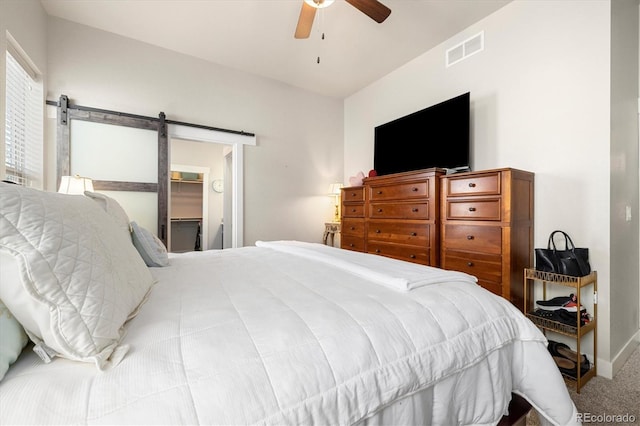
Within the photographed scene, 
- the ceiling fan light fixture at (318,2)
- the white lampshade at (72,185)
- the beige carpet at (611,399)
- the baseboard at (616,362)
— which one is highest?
the ceiling fan light fixture at (318,2)

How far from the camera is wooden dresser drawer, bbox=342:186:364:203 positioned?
133 inches

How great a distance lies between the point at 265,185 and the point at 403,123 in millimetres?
1931

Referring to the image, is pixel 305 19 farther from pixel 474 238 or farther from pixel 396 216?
pixel 474 238

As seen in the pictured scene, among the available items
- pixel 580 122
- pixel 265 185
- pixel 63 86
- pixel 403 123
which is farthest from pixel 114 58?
pixel 580 122

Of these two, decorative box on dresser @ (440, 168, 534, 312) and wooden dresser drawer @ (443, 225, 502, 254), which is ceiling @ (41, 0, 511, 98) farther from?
wooden dresser drawer @ (443, 225, 502, 254)

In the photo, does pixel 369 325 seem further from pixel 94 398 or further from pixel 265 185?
pixel 265 185

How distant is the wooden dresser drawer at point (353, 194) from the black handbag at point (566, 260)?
1.80m

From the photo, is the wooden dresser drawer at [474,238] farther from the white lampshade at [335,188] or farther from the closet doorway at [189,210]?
the closet doorway at [189,210]

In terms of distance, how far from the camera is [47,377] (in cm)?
51

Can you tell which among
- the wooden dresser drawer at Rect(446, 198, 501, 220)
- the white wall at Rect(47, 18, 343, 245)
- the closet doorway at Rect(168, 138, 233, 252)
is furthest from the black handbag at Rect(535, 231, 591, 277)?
the closet doorway at Rect(168, 138, 233, 252)

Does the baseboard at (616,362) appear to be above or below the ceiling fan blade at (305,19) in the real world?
below

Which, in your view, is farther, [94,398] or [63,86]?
[63,86]

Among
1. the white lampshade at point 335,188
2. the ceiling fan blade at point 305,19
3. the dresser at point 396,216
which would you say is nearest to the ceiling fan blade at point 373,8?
the ceiling fan blade at point 305,19

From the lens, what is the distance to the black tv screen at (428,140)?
8.69 ft
